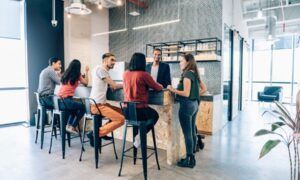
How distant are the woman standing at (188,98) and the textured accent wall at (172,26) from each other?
2.58 m

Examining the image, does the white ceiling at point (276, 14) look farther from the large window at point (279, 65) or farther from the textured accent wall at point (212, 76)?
the textured accent wall at point (212, 76)

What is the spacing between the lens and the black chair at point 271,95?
8.79m

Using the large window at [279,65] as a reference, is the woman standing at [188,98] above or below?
below

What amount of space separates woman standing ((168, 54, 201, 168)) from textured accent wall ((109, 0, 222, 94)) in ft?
8.46

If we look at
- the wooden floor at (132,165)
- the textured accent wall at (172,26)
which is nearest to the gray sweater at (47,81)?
the wooden floor at (132,165)

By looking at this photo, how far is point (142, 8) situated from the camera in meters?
6.94

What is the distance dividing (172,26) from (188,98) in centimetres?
374

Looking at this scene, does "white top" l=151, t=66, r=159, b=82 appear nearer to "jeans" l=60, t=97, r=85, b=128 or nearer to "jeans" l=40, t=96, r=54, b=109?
"jeans" l=60, t=97, r=85, b=128

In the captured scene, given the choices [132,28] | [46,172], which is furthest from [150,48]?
[46,172]

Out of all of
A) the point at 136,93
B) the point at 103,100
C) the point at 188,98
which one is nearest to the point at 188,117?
the point at 188,98

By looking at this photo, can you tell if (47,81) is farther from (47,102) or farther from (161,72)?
(161,72)

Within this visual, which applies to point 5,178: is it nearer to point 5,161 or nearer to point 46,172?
point 46,172

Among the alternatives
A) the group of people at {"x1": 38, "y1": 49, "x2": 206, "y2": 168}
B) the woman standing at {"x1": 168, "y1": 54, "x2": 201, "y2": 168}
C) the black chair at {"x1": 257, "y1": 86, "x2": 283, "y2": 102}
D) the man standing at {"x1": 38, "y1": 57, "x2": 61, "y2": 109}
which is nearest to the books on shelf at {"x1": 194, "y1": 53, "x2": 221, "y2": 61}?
the group of people at {"x1": 38, "y1": 49, "x2": 206, "y2": 168}

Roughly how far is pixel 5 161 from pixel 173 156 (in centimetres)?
258
